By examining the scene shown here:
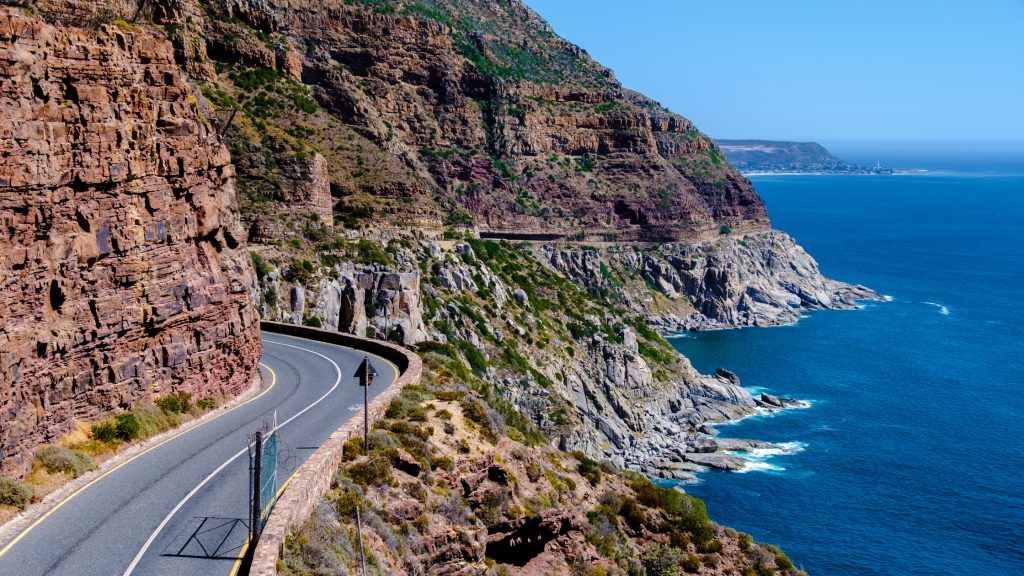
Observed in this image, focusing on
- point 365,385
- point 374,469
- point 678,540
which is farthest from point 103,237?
point 678,540

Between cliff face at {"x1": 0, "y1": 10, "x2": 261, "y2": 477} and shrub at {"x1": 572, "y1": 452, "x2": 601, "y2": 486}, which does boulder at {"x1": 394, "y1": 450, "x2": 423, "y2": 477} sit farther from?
shrub at {"x1": 572, "y1": 452, "x2": 601, "y2": 486}

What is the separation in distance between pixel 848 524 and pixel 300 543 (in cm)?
4682

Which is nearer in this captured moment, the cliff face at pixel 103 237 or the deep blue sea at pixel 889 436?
the cliff face at pixel 103 237


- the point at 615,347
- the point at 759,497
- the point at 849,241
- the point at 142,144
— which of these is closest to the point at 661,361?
the point at 615,347

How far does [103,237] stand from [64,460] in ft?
16.8

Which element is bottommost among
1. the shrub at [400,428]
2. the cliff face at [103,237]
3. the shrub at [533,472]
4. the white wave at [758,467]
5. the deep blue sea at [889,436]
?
the white wave at [758,467]

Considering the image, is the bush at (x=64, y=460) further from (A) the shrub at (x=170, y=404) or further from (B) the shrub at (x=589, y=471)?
(B) the shrub at (x=589, y=471)

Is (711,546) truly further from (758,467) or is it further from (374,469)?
(758,467)

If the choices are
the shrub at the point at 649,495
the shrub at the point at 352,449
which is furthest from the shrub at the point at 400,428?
the shrub at the point at 649,495

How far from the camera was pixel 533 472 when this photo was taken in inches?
1161

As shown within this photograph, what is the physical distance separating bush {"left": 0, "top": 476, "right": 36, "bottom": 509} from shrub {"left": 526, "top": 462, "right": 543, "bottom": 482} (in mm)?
16349

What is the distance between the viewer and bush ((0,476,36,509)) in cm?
1634

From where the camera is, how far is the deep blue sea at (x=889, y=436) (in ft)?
170

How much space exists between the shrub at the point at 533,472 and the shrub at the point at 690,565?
24.4ft
